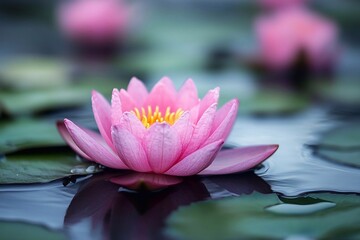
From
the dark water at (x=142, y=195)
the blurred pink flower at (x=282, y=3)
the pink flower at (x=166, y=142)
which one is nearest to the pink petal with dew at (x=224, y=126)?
the pink flower at (x=166, y=142)

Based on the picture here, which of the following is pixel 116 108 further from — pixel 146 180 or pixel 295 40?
pixel 295 40

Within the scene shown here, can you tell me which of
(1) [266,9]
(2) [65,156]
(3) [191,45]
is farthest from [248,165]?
(1) [266,9]

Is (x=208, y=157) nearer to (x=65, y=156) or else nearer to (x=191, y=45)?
(x=65, y=156)

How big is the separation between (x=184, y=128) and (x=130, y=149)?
0.36ft

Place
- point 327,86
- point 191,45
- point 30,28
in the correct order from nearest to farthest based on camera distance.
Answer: point 327,86, point 191,45, point 30,28

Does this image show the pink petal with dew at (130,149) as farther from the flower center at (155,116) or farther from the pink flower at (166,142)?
the flower center at (155,116)

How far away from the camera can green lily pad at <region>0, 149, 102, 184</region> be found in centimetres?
123

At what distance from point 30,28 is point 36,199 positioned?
2599 millimetres

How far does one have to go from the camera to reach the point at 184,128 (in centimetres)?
116

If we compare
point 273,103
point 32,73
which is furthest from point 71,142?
point 32,73

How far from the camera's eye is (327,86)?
2285 mm

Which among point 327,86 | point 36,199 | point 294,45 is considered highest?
point 294,45

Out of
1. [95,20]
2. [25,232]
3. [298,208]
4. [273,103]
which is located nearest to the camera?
[25,232]

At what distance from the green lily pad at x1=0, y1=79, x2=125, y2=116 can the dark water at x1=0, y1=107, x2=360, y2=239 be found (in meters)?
0.66
